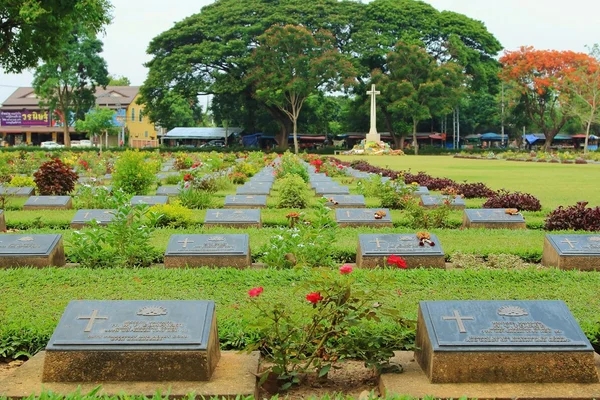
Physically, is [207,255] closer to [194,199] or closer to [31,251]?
[31,251]

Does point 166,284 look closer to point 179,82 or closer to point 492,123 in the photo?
point 179,82

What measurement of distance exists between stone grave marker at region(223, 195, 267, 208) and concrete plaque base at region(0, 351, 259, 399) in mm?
8218

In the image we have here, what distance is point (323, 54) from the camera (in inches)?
Result: 1734

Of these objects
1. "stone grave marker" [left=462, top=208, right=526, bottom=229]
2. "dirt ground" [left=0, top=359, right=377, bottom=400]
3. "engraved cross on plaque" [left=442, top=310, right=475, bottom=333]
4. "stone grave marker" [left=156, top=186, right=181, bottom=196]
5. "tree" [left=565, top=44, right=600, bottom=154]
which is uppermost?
"tree" [left=565, top=44, right=600, bottom=154]

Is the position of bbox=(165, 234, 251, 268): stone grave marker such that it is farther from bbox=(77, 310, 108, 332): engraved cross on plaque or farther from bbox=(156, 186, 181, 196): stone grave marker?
bbox=(156, 186, 181, 196): stone grave marker

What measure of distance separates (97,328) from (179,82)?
43.3 m

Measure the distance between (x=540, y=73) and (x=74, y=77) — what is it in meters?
33.9

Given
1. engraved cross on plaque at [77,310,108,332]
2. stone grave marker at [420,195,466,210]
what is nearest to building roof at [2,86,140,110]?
stone grave marker at [420,195,466,210]

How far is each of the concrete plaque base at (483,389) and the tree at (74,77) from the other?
4798 cm

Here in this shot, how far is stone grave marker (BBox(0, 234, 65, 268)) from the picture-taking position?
22.9 feet

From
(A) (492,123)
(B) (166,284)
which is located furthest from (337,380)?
(A) (492,123)

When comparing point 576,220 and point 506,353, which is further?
point 576,220

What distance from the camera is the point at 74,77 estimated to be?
49.8m

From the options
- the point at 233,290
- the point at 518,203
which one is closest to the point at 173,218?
the point at 233,290
